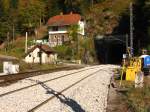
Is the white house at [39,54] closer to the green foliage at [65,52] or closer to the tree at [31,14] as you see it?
the green foliage at [65,52]

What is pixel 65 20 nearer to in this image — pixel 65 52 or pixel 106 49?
pixel 65 52

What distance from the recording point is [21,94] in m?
20.1

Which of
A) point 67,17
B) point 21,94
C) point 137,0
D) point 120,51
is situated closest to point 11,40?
point 67,17

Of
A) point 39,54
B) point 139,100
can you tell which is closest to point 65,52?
point 39,54

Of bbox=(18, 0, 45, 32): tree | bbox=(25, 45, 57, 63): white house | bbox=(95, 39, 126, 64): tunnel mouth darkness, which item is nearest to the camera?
bbox=(25, 45, 57, 63): white house

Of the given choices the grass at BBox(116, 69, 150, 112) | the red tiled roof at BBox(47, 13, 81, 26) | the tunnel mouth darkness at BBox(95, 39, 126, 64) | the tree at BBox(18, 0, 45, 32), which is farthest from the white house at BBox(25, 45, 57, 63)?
the grass at BBox(116, 69, 150, 112)

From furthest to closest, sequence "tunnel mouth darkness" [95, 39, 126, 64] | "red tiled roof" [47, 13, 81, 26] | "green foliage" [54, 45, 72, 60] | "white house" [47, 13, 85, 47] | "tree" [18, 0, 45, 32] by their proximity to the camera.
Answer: "tree" [18, 0, 45, 32] → "red tiled roof" [47, 13, 81, 26] → "white house" [47, 13, 85, 47] → "green foliage" [54, 45, 72, 60] → "tunnel mouth darkness" [95, 39, 126, 64]

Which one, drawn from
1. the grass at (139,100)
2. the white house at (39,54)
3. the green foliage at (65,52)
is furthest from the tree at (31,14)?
the grass at (139,100)

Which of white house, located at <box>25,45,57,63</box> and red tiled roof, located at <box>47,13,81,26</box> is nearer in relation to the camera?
white house, located at <box>25,45,57,63</box>

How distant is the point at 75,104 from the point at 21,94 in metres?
4.51

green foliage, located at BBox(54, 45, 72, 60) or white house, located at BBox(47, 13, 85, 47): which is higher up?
white house, located at BBox(47, 13, 85, 47)

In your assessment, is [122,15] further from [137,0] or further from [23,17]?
[23,17]

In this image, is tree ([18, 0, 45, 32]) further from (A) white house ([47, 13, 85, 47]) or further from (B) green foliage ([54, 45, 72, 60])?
(B) green foliage ([54, 45, 72, 60])

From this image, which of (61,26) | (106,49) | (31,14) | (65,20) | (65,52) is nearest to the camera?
(106,49)
